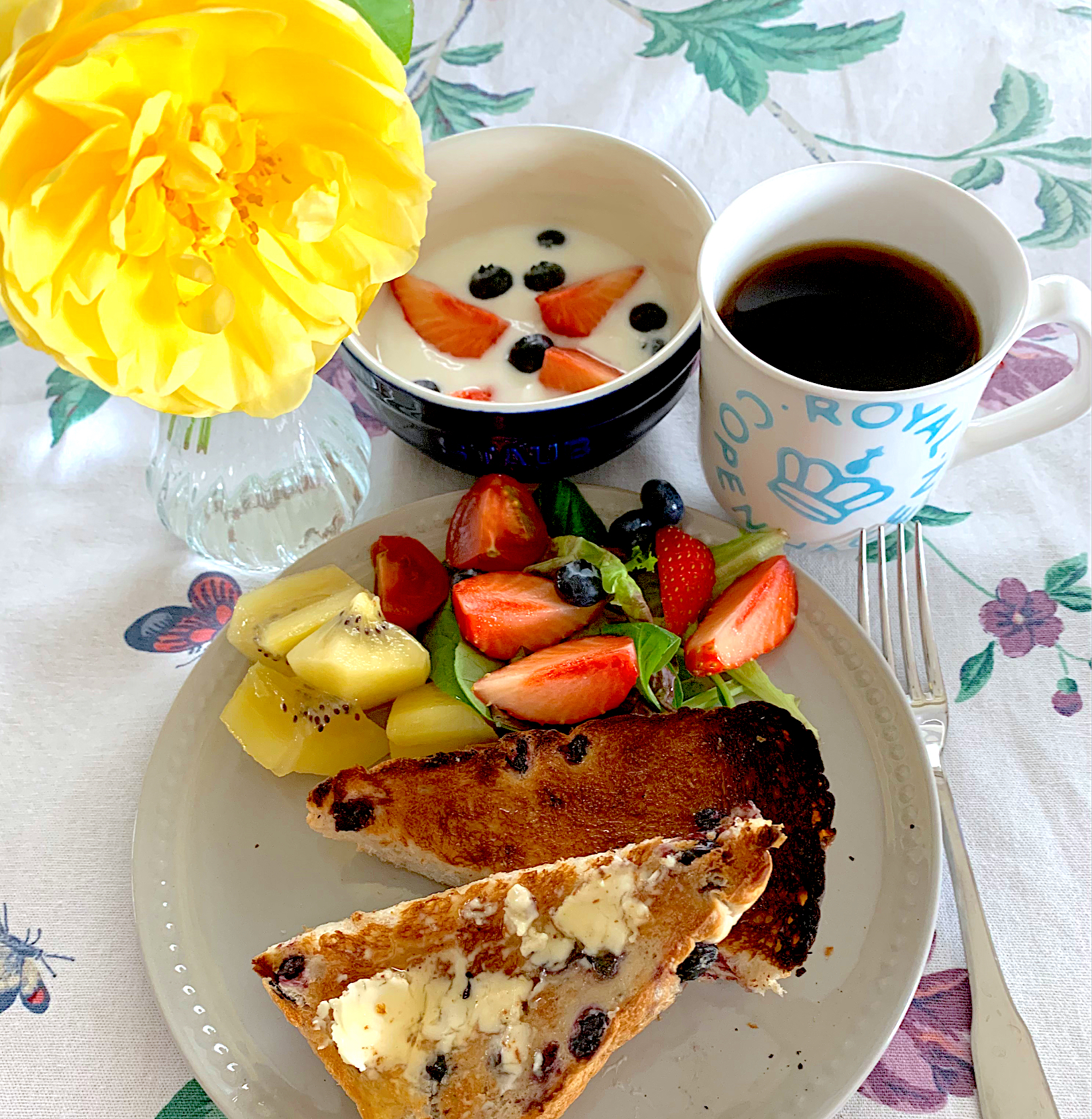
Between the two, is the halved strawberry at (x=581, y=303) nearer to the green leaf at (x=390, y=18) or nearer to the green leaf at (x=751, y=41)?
the green leaf at (x=390, y=18)

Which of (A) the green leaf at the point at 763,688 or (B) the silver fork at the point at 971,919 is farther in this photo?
(A) the green leaf at the point at 763,688

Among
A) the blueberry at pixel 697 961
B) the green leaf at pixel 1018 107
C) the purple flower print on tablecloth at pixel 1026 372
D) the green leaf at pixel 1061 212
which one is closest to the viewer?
the blueberry at pixel 697 961

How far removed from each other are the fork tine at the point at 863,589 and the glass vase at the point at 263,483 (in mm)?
825

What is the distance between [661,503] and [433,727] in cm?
47

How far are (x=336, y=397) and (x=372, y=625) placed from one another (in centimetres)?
47

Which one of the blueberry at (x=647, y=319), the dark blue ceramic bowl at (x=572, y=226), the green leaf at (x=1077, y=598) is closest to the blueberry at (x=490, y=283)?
the dark blue ceramic bowl at (x=572, y=226)

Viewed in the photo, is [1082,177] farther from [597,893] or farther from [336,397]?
[597,893]

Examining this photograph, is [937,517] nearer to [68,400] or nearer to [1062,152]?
[1062,152]

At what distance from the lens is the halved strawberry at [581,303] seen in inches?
63.3

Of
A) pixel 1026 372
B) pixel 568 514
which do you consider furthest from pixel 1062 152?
pixel 568 514

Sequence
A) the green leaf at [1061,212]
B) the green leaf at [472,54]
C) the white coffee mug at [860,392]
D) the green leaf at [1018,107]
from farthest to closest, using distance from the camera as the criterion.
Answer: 1. the green leaf at [472,54]
2. the green leaf at [1018,107]
3. the green leaf at [1061,212]
4. the white coffee mug at [860,392]

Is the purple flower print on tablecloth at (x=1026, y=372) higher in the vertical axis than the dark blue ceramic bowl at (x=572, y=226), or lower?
lower

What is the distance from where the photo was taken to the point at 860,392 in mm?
1258

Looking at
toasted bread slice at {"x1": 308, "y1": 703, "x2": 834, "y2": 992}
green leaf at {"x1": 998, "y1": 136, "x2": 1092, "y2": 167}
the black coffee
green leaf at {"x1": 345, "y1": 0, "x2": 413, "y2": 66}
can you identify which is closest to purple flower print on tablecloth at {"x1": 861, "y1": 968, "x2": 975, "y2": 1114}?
toasted bread slice at {"x1": 308, "y1": 703, "x2": 834, "y2": 992}
